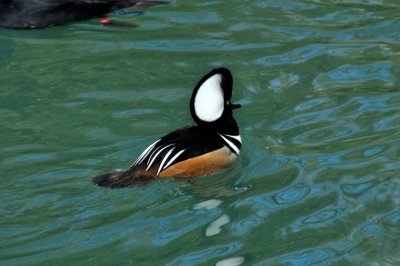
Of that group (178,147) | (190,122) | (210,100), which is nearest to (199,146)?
(178,147)

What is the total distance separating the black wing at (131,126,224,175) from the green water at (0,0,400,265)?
0.60 ft

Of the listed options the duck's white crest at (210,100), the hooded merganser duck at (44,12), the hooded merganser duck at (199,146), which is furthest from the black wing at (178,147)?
the hooded merganser duck at (44,12)

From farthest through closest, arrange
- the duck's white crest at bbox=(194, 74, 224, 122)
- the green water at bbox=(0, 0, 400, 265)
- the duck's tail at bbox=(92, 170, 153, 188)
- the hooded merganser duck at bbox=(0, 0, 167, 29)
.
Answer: the hooded merganser duck at bbox=(0, 0, 167, 29) < the duck's white crest at bbox=(194, 74, 224, 122) < the duck's tail at bbox=(92, 170, 153, 188) < the green water at bbox=(0, 0, 400, 265)

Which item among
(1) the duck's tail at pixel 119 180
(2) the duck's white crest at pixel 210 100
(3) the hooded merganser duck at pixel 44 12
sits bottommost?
(1) the duck's tail at pixel 119 180

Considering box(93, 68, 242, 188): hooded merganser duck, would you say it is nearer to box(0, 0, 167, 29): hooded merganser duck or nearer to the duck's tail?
the duck's tail

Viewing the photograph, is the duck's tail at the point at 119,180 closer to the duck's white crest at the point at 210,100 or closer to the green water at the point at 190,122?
the green water at the point at 190,122

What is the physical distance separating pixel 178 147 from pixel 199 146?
0.56ft

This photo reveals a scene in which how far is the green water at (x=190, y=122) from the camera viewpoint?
6176 millimetres

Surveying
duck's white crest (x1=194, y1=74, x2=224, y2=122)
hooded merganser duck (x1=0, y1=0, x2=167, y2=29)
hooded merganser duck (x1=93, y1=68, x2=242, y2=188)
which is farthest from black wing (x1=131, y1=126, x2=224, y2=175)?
hooded merganser duck (x1=0, y1=0, x2=167, y2=29)

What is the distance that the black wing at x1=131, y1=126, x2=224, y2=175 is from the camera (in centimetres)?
686

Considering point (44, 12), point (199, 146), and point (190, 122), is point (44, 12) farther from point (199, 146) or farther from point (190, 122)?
point (199, 146)

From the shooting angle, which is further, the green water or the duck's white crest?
the duck's white crest

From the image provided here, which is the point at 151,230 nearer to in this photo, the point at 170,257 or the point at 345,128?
the point at 170,257

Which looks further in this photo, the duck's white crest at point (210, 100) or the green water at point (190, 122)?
the duck's white crest at point (210, 100)
